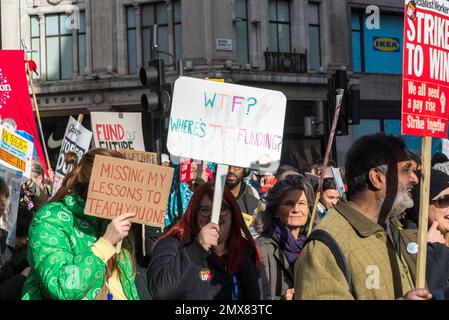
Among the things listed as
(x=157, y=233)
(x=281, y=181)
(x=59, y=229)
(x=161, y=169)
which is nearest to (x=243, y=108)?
(x=161, y=169)

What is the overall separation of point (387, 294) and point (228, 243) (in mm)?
1505

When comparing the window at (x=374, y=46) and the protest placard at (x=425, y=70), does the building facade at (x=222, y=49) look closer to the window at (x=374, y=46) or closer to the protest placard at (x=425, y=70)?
the window at (x=374, y=46)

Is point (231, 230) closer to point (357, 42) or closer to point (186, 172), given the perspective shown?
point (186, 172)

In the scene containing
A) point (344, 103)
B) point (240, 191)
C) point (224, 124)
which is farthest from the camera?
point (344, 103)

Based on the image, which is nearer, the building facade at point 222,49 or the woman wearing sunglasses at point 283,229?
the woman wearing sunglasses at point 283,229

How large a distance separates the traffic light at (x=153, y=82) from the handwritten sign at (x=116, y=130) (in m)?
1.11

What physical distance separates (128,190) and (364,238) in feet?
4.63

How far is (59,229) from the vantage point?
4066mm

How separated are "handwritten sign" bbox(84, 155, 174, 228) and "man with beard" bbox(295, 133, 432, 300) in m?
1.18

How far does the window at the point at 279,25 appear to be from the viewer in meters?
26.7

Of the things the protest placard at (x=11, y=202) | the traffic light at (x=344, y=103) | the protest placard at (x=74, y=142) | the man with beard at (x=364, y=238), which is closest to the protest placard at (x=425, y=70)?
the man with beard at (x=364, y=238)

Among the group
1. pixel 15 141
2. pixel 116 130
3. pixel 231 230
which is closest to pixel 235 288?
pixel 231 230

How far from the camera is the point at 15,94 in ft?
34.7

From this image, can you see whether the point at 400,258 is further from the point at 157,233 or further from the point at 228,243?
the point at 157,233
